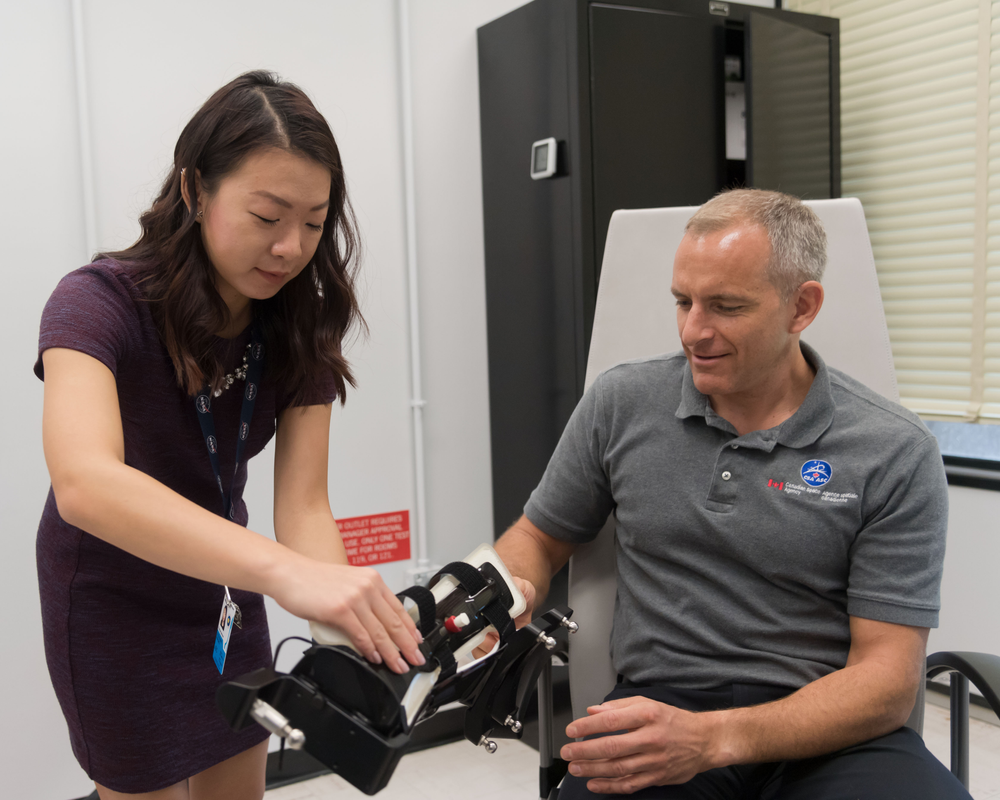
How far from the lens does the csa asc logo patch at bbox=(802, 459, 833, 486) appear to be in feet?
4.08

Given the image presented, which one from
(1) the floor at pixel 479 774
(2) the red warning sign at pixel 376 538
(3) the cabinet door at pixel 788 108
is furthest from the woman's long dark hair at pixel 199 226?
(3) the cabinet door at pixel 788 108

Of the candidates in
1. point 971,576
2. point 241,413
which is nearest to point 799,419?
point 241,413

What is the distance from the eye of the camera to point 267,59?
7.18ft

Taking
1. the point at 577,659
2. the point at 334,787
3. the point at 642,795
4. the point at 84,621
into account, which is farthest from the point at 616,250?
the point at 334,787

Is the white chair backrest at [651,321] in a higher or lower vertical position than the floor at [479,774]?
higher

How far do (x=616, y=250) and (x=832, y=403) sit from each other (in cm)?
46

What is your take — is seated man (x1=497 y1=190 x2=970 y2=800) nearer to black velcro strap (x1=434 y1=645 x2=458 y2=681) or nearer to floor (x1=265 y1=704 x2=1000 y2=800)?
black velcro strap (x1=434 y1=645 x2=458 y2=681)

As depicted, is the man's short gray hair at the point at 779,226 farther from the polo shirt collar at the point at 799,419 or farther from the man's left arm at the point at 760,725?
the man's left arm at the point at 760,725

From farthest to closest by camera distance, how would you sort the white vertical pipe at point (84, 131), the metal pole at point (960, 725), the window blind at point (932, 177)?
the window blind at point (932, 177), the white vertical pipe at point (84, 131), the metal pole at point (960, 725)

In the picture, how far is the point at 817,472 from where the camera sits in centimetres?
125

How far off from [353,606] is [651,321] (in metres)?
0.88

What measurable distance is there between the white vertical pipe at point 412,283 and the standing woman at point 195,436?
1.18 metres

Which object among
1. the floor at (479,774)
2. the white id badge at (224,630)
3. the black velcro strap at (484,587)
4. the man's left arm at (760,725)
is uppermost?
the black velcro strap at (484,587)

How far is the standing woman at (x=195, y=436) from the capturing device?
2.76 feet
